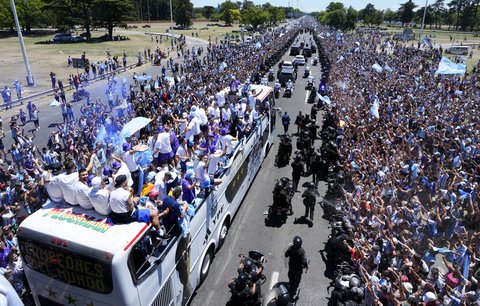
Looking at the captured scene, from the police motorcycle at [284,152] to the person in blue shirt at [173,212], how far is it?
7909 millimetres

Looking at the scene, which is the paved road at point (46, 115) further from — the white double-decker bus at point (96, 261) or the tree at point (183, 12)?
the tree at point (183, 12)

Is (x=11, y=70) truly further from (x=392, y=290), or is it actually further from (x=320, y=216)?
(x=392, y=290)

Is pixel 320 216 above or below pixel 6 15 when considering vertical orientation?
below

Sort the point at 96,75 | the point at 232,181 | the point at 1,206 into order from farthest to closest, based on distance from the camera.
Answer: the point at 96,75, the point at 1,206, the point at 232,181

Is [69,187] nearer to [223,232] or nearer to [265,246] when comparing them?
[223,232]

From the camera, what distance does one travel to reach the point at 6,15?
66.4 metres

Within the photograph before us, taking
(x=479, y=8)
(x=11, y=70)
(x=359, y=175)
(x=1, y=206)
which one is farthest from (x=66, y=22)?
(x=479, y=8)

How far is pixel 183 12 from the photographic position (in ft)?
→ 311

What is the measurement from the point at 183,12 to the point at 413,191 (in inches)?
3803

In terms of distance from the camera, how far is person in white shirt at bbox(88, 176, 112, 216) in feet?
17.4

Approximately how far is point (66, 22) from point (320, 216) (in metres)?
68.5

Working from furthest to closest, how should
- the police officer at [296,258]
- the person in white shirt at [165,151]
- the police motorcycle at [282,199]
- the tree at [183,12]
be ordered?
the tree at [183,12] → the person in white shirt at [165,151] → the police motorcycle at [282,199] → the police officer at [296,258]

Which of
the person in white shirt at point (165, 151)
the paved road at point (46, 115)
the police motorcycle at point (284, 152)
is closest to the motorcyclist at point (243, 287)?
the person in white shirt at point (165, 151)

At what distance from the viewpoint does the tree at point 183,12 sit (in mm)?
93625
